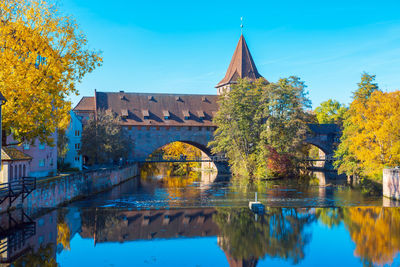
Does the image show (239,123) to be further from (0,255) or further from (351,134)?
(0,255)

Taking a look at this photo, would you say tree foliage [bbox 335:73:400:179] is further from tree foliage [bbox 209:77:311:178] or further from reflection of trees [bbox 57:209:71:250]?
reflection of trees [bbox 57:209:71:250]

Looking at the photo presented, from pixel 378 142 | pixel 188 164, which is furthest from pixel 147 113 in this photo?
pixel 378 142

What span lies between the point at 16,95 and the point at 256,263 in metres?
12.0

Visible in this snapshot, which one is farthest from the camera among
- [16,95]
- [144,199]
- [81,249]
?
[144,199]

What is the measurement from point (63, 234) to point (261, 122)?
31.6m

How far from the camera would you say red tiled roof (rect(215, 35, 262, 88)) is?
59094mm

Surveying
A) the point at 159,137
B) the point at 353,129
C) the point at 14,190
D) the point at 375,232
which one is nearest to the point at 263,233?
the point at 375,232

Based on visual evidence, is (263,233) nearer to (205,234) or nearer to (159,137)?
(205,234)

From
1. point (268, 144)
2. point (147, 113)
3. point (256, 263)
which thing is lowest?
point (256, 263)

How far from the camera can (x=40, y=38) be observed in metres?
18.9

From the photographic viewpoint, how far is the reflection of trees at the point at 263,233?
14.1m

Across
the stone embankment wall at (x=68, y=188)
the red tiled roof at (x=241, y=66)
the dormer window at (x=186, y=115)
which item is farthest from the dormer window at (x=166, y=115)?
the stone embankment wall at (x=68, y=188)

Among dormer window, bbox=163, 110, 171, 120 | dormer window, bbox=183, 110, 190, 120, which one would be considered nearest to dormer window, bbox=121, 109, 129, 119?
dormer window, bbox=163, 110, 171, 120

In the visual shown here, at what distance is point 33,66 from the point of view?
61.5 feet
